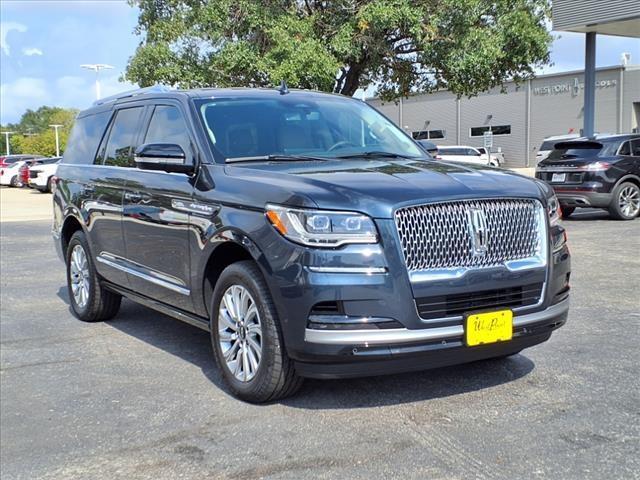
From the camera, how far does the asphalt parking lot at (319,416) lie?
141 inches

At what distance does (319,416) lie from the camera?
4.21 metres

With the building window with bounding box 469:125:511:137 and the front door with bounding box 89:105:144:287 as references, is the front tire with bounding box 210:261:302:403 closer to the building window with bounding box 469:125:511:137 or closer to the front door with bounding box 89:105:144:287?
the front door with bounding box 89:105:144:287

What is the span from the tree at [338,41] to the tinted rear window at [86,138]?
461 inches

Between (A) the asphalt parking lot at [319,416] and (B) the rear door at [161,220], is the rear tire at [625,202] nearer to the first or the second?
(A) the asphalt parking lot at [319,416]

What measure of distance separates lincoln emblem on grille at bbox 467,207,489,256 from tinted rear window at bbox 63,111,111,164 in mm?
3870

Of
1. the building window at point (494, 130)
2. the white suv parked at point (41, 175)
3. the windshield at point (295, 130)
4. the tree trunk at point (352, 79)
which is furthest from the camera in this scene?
the building window at point (494, 130)

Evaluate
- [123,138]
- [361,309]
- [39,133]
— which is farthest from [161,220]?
[39,133]

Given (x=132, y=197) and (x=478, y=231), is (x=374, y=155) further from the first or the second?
(x=132, y=197)

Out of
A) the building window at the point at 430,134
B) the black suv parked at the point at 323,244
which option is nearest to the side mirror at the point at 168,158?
the black suv parked at the point at 323,244

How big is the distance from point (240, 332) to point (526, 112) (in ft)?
163

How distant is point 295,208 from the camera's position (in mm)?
3947

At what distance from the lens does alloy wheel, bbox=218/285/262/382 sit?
430 cm

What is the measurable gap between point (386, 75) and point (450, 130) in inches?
1348

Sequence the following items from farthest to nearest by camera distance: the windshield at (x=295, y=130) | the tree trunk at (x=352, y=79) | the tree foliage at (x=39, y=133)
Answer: the tree foliage at (x=39, y=133) < the tree trunk at (x=352, y=79) < the windshield at (x=295, y=130)
